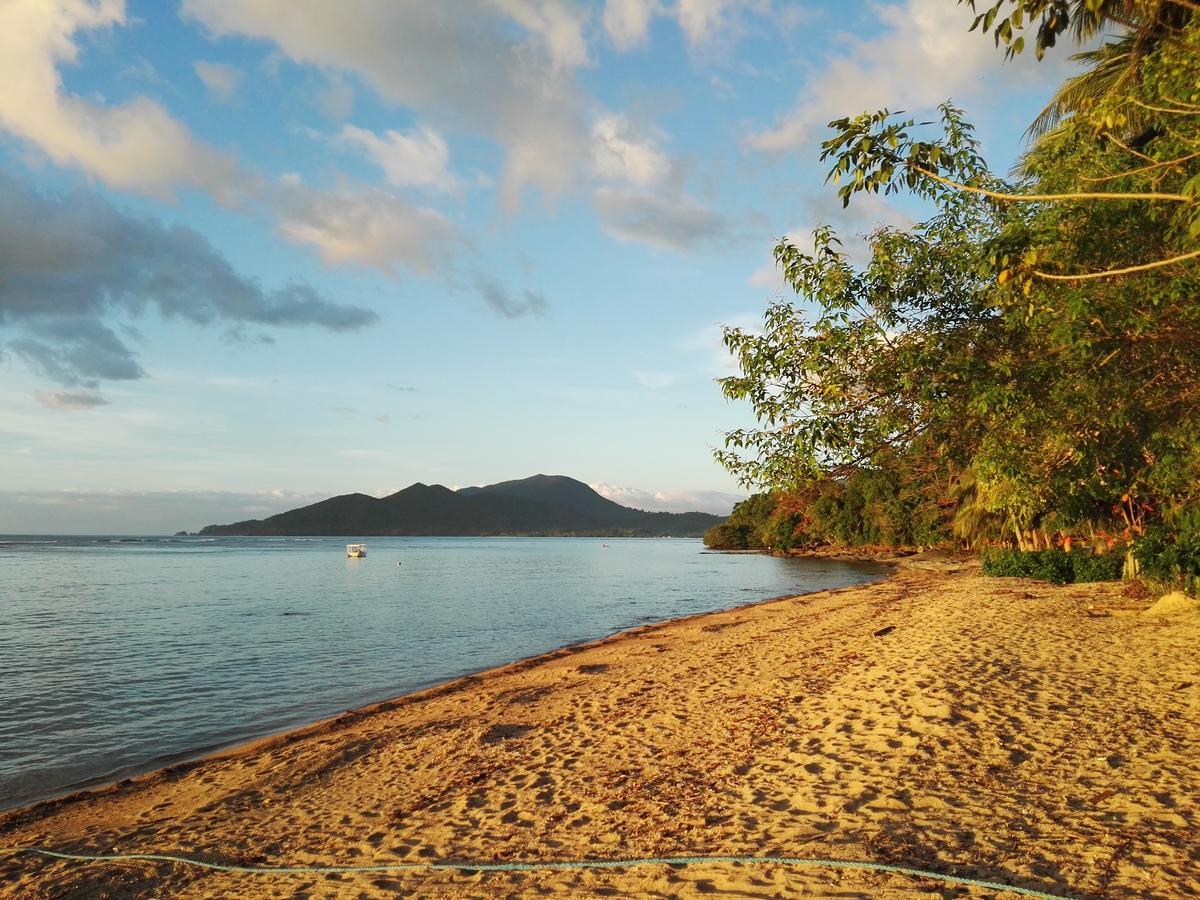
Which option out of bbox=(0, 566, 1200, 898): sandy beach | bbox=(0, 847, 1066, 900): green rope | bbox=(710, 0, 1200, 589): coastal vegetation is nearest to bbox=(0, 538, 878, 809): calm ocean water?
bbox=(0, 566, 1200, 898): sandy beach

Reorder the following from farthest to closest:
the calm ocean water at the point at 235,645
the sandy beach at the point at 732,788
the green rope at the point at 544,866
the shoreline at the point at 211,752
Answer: the calm ocean water at the point at 235,645 < the shoreline at the point at 211,752 < the sandy beach at the point at 732,788 < the green rope at the point at 544,866

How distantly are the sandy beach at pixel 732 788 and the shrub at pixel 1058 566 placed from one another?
14.1 m

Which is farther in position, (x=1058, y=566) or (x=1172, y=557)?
(x=1058, y=566)

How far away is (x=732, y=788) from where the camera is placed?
7434mm

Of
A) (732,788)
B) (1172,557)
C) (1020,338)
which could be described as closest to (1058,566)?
(1172,557)

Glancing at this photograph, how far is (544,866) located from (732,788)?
89.6 inches

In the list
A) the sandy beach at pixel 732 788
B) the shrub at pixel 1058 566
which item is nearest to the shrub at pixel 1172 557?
the sandy beach at pixel 732 788

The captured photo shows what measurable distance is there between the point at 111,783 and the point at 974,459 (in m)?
13.2

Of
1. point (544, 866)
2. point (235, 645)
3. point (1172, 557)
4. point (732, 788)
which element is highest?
point (1172, 557)

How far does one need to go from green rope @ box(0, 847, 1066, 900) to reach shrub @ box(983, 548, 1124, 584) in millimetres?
26530

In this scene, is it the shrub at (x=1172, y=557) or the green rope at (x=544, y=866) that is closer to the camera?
the green rope at (x=544, y=866)

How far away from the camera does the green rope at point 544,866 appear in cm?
505

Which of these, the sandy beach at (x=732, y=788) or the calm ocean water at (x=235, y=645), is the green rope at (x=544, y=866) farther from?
the calm ocean water at (x=235, y=645)

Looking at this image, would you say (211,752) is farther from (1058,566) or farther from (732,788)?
(1058,566)
